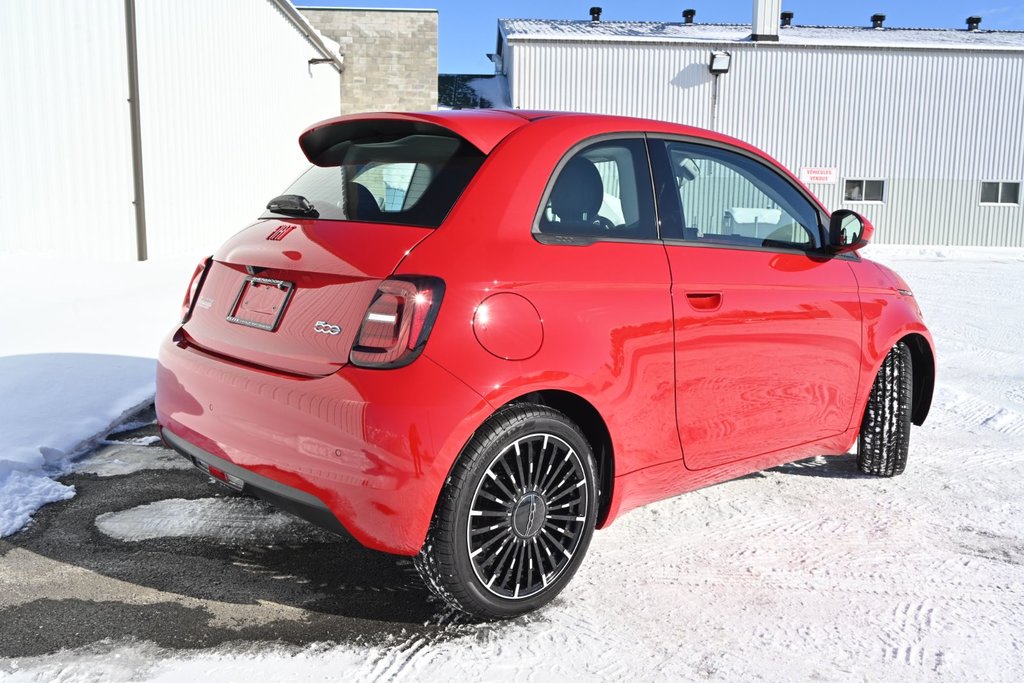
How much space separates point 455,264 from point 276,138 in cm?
1799

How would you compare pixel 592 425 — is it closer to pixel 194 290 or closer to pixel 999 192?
pixel 194 290

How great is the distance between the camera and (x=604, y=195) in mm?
3176

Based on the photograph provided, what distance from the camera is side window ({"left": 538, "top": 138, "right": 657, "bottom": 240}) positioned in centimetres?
295

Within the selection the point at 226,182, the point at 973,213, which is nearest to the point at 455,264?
the point at 226,182

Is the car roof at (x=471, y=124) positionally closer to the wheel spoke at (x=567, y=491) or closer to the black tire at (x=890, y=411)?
the wheel spoke at (x=567, y=491)

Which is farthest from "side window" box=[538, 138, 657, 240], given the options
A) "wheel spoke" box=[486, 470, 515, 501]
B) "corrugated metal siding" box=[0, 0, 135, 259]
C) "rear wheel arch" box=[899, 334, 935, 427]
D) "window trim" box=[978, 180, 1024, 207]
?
"window trim" box=[978, 180, 1024, 207]

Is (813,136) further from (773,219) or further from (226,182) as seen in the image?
(773,219)

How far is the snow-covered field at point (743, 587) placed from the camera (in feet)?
8.30

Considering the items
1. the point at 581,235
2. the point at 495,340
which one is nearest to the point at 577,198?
the point at 581,235

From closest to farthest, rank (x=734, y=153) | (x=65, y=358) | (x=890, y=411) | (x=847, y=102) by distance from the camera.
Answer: (x=734, y=153) → (x=890, y=411) → (x=65, y=358) → (x=847, y=102)

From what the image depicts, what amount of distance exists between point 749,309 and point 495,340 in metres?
1.30

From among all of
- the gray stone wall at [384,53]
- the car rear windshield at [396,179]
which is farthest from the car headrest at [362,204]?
the gray stone wall at [384,53]

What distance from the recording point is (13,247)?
9859 millimetres

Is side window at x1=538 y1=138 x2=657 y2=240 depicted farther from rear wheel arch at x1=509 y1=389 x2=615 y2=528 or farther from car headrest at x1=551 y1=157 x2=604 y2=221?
rear wheel arch at x1=509 y1=389 x2=615 y2=528
